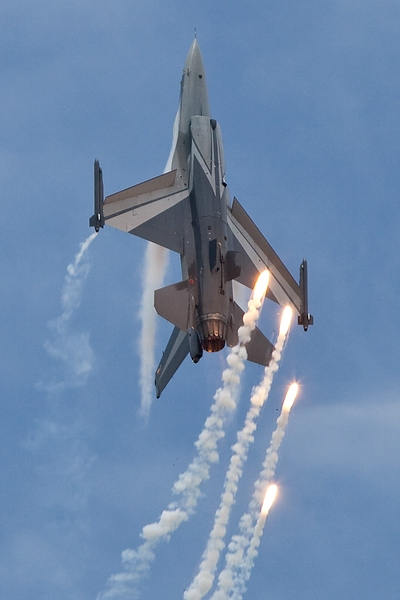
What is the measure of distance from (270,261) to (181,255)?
4985 mm

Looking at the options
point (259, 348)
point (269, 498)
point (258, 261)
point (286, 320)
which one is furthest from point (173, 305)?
point (269, 498)

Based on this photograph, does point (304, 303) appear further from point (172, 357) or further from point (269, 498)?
point (269, 498)

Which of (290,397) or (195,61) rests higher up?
(195,61)

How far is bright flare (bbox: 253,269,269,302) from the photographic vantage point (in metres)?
54.1

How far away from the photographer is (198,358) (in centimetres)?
5084

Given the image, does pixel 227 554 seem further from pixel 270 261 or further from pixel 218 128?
pixel 218 128

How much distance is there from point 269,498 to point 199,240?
36.9 ft

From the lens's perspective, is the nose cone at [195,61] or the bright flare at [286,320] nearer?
the bright flare at [286,320]

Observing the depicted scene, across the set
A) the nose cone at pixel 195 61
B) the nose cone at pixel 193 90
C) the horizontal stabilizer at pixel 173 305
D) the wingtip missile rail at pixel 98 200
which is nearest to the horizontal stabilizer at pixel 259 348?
the horizontal stabilizer at pixel 173 305

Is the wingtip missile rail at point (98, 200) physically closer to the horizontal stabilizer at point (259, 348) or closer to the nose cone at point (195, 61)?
the horizontal stabilizer at point (259, 348)

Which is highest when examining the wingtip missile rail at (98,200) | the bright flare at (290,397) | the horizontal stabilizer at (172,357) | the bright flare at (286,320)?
→ the wingtip missile rail at (98,200)

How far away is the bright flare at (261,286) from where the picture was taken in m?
54.1

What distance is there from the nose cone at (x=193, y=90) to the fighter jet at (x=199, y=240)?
84mm

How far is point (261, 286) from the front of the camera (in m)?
55.1
